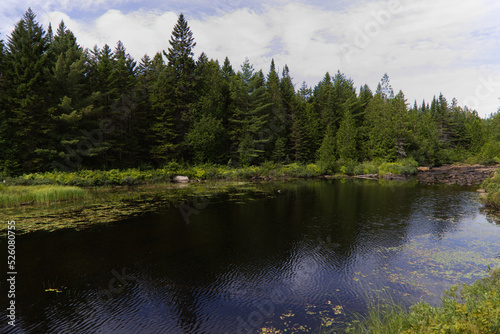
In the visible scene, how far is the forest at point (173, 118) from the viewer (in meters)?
31.5

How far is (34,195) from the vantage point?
21.1 m

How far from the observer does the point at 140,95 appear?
45.2m

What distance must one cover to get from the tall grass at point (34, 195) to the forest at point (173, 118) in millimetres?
10223

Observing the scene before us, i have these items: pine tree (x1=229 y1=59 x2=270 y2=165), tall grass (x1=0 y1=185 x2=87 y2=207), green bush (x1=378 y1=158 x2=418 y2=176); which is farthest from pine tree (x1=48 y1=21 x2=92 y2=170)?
green bush (x1=378 y1=158 x2=418 y2=176)

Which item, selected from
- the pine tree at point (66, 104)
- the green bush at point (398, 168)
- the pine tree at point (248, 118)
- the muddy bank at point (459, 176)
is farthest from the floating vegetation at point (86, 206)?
the green bush at point (398, 168)

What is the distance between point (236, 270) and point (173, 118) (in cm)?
3908

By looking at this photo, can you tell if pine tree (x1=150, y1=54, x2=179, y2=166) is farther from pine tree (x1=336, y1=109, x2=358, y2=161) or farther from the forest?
pine tree (x1=336, y1=109, x2=358, y2=161)

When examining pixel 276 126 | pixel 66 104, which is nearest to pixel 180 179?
pixel 66 104

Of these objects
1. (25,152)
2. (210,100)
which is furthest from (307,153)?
(25,152)

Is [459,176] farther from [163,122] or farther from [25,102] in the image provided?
[25,102]

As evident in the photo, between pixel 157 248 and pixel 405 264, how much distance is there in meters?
10.8

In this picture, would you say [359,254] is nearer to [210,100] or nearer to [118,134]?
[118,134]

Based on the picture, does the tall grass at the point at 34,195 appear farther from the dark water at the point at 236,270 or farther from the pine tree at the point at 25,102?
the pine tree at the point at 25,102

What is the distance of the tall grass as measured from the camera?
64.5 feet
